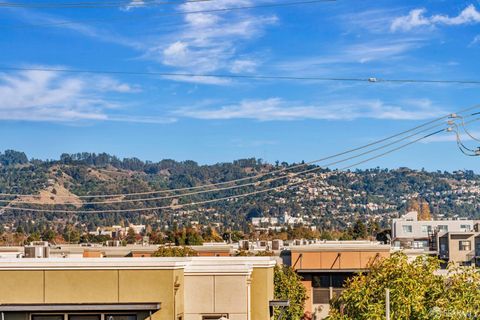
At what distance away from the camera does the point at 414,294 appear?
31.2 metres

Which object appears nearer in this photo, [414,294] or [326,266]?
[414,294]

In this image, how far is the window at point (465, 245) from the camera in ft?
368

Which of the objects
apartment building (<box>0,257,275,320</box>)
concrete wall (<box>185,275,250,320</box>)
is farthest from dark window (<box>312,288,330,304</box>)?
apartment building (<box>0,257,275,320</box>)

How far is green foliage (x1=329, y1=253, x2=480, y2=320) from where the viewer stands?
3059 cm

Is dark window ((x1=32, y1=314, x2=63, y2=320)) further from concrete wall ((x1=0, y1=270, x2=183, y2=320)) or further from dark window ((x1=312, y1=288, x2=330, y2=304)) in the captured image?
dark window ((x1=312, y1=288, x2=330, y2=304))

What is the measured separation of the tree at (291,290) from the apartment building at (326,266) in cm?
234

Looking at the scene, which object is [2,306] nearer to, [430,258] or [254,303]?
[254,303]

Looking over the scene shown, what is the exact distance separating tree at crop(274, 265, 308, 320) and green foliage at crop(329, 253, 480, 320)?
17.5 metres

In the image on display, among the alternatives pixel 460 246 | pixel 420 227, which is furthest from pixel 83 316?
pixel 420 227

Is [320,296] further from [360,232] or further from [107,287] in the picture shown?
[360,232]

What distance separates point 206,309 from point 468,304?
10.7m

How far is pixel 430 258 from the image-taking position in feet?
112

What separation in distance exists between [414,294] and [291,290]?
2288cm

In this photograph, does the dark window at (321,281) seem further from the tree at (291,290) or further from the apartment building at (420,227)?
the apartment building at (420,227)
